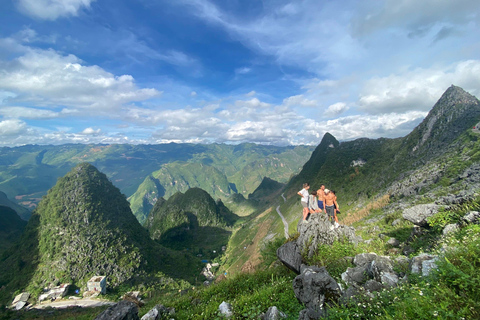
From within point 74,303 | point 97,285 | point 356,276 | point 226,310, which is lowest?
point 74,303

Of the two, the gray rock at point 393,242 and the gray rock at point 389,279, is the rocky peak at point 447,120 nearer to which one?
the gray rock at point 393,242

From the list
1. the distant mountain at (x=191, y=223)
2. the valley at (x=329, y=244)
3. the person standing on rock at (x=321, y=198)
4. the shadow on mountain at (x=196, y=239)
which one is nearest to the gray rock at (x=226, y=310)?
the valley at (x=329, y=244)

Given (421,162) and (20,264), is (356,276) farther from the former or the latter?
(20,264)

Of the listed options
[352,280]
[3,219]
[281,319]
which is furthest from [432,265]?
[3,219]

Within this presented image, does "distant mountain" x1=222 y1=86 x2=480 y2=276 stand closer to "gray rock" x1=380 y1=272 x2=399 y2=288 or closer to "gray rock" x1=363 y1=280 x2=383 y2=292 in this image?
"gray rock" x1=380 y1=272 x2=399 y2=288

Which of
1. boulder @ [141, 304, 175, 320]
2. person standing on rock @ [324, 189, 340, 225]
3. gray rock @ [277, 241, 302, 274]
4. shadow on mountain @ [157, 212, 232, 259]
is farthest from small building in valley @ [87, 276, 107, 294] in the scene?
person standing on rock @ [324, 189, 340, 225]

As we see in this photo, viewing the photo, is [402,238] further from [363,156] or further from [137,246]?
[137,246]

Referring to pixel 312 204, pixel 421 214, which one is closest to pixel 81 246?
pixel 312 204
